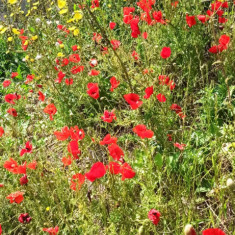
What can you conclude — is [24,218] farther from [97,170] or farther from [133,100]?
[133,100]

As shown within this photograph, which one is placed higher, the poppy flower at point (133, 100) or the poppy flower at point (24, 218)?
the poppy flower at point (133, 100)

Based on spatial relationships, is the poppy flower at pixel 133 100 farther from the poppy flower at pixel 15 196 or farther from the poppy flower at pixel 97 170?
the poppy flower at pixel 15 196

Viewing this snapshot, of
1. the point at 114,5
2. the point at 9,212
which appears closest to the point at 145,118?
the point at 9,212

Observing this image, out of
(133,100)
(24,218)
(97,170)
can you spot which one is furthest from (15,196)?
(133,100)

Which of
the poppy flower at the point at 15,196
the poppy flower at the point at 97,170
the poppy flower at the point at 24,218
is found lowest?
the poppy flower at the point at 24,218

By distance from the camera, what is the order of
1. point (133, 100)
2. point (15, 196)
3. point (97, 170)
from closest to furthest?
point (97, 170) < point (15, 196) < point (133, 100)

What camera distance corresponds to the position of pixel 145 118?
2141 mm

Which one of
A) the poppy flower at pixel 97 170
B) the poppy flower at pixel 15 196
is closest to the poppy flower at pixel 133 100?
the poppy flower at pixel 97 170

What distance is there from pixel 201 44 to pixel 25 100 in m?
1.76

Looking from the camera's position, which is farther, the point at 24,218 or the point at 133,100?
the point at 133,100

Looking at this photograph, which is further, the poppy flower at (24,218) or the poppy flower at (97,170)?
the poppy flower at (24,218)

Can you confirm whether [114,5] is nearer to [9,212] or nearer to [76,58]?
[76,58]

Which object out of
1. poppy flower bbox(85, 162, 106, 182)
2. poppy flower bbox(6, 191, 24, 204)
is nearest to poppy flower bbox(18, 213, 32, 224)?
poppy flower bbox(6, 191, 24, 204)

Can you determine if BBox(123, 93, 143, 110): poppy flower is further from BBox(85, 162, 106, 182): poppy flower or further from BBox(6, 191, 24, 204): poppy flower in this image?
BBox(6, 191, 24, 204): poppy flower
